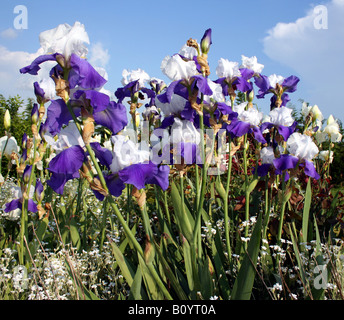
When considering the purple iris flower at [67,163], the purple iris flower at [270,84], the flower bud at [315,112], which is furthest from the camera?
the flower bud at [315,112]

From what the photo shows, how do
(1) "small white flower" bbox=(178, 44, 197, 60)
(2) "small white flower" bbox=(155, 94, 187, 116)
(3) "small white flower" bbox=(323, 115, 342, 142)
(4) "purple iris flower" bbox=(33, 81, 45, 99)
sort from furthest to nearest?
(3) "small white flower" bbox=(323, 115, 342, 142)
(4) "purple iris flower" bbox=(33, 81, 45, 99)
(1) "small white flower" bbox=(178, 44, 197, 60)
(2) "small white flower" bbox=(155, 94, 187, 116)

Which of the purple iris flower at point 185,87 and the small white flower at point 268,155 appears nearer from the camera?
the purple iris flower at point 185,87

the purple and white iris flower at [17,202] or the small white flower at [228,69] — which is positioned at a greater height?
the small white flower at [228,69]

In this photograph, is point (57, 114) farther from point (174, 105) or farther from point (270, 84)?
point (270, 84)

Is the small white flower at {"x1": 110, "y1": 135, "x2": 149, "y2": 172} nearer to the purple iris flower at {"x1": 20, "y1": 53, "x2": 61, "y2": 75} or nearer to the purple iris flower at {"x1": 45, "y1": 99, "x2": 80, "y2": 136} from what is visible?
the purple iris flower at {"x1": 45, "y1": 99, "x2": 80, "y2": 136}

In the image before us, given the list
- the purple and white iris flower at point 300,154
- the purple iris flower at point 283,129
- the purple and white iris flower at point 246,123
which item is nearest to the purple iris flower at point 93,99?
the purple and white iris flower at point 246,123

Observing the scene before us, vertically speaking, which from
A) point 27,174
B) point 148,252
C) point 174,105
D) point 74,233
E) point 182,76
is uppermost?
point 182,76

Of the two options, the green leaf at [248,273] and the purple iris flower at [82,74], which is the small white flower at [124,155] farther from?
the green leaf at [248,273]

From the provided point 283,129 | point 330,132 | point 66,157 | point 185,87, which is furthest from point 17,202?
point 330,132

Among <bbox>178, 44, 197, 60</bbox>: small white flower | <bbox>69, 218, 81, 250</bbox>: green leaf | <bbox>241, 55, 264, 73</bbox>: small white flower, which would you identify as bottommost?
<bbox>69, 218, 81, 250</bbox>: green leaf

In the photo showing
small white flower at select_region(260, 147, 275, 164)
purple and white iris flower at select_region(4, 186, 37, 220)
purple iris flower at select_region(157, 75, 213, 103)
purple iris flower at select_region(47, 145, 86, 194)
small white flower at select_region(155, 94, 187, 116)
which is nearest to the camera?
purple iris flower at select_region(47, 145, 86, 194)

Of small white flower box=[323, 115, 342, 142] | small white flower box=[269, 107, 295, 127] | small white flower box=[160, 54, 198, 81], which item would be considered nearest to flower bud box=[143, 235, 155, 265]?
small white flower box=[160, 54, 198, 81]
